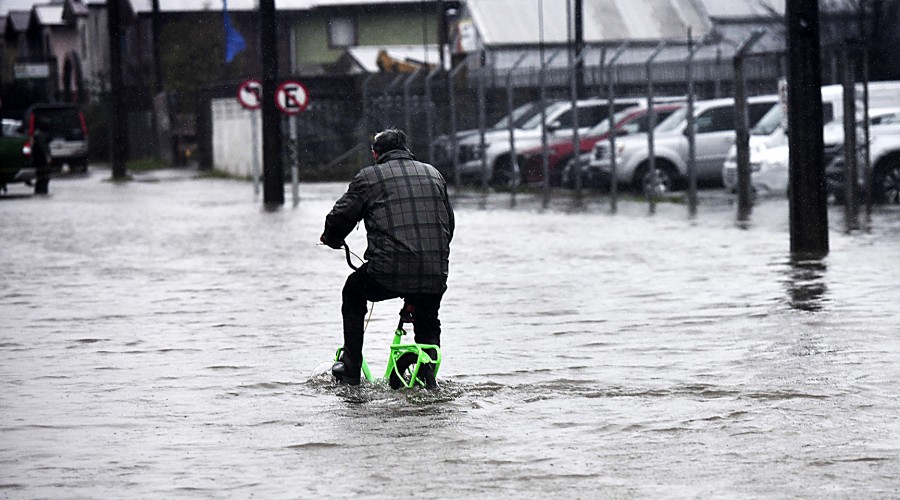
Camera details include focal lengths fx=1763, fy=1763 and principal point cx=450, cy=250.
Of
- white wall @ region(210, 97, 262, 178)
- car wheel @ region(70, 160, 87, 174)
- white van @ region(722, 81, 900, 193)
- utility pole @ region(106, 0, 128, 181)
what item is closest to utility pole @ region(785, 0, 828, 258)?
white van @ region(722, 81, 900, 193)

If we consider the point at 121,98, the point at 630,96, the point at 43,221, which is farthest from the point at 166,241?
the point at 121,98

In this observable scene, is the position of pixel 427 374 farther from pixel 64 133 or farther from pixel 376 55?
pixel 376 55

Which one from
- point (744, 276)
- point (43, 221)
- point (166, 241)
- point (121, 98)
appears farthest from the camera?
point (121, 98)

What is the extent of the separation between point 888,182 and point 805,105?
25.3 ft

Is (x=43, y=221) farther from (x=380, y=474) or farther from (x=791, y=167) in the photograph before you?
(x=380, y=474)

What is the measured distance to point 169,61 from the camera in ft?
196

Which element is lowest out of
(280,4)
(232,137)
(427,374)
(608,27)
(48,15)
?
(427,374)

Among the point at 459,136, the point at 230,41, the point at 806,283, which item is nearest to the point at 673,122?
the point at 459,136

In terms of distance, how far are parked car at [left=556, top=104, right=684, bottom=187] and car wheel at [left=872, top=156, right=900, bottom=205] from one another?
16.1ft

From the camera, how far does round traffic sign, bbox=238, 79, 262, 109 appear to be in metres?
31.1

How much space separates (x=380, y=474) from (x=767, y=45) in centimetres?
4417

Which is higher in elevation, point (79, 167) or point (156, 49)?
point (156, 49)

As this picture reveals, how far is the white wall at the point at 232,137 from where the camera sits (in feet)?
134

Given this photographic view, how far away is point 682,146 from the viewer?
26.3m
